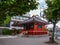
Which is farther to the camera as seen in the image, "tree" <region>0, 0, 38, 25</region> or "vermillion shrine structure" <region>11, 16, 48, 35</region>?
"vermillion shrine structure" <region>11, 16, 48, 35</region>

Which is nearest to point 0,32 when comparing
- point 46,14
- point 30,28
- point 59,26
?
point 30,28

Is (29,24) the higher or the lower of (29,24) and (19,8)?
the lower

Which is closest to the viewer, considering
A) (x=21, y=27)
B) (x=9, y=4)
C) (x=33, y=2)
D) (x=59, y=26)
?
(x=9, y=4)

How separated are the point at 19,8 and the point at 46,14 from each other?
1923cm

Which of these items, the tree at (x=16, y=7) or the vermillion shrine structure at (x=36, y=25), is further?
the vermillion shrine structure at (x=36, y=25)

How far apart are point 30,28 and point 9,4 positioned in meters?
41.9

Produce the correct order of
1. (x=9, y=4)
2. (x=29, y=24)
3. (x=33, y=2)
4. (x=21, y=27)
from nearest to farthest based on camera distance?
(x=9, y=4) < (x=33, y=2) < (x=29, y=24) < (x=21, y=27)

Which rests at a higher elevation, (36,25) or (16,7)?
(16,7)

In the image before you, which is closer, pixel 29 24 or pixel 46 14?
pixel 46 14

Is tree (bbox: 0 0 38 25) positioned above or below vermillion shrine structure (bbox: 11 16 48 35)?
above

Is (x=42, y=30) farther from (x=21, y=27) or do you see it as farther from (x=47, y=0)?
(x=47, y=0)

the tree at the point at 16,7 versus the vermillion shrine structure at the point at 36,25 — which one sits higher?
the tree at the point at 16,7

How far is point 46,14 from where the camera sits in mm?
28000

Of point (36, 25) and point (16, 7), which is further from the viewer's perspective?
point (36, 25)
